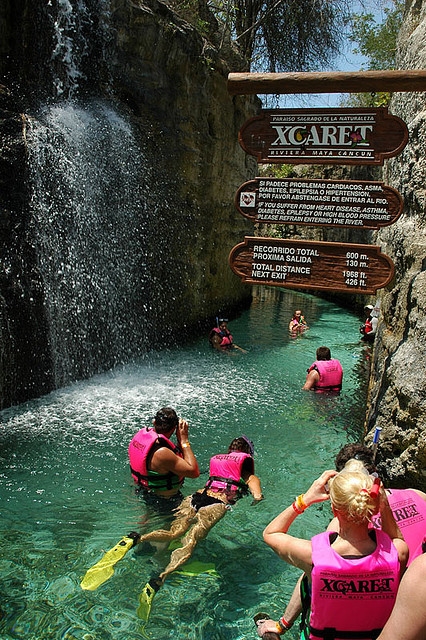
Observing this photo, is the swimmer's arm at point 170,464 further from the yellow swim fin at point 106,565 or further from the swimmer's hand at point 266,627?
the swimmer's hand at point 266,627

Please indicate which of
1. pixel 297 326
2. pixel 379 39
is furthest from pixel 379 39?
pixel 297 326

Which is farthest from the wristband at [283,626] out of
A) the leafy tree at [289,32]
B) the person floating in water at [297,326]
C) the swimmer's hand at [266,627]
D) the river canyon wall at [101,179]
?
the leafy tree at [289,32]

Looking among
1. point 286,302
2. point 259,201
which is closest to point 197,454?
point 259,201

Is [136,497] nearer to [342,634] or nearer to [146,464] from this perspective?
[146,464]

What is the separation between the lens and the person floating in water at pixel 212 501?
15.8 feet

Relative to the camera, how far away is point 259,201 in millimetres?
5191

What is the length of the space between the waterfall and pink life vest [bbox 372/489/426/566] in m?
7.37

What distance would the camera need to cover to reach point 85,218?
10984 mm

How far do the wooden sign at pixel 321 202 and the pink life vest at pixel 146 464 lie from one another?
7.43 ft

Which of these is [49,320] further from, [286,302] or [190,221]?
[286,302]

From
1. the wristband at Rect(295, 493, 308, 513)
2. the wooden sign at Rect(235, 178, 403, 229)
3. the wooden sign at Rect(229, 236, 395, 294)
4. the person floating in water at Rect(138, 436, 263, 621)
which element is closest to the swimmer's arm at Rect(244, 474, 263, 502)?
the person floating in water at Rect(138, 436, 263, 621)

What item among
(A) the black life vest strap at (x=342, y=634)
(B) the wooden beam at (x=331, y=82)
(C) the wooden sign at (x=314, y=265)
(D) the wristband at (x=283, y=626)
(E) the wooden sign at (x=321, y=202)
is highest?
(B) the wooden beam at (x=331, y=82)

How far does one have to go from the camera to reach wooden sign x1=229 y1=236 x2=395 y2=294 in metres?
4.88

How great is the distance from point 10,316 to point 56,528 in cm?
448
